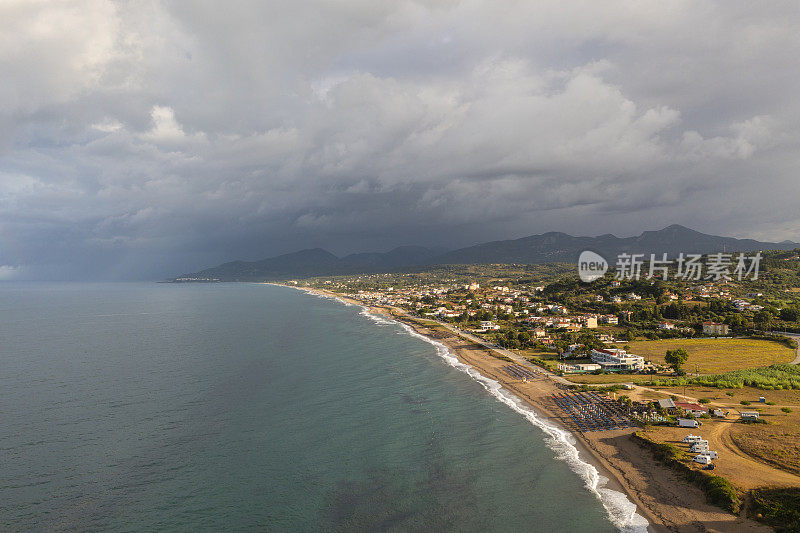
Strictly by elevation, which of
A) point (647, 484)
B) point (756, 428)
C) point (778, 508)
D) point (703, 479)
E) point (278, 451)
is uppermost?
point (756, 428)

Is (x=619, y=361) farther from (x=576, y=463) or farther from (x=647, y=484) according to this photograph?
(x=647, y=484)

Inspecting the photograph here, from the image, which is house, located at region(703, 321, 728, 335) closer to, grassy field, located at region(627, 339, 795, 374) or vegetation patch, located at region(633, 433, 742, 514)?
grassy field, located at region(627, 339, 795, 374)

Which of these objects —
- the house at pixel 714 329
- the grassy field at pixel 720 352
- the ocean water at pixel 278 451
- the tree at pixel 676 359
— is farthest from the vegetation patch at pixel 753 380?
the house at pixel 714 329

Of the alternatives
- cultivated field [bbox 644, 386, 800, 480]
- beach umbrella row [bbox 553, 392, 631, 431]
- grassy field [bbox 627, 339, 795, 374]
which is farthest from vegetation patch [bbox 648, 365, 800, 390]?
beach umbrella row [bbox 553, 392, 631, 431]

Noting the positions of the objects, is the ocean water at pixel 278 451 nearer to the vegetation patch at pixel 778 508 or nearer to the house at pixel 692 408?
the vegetation patch at pixel 778 508

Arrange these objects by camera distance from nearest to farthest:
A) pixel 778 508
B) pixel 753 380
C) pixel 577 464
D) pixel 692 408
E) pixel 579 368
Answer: pixel 778 508
pixel 577 464
pixel 692 408
pixel 753 380
pixel 579 368

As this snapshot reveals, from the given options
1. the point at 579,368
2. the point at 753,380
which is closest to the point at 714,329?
the point at 753,380
